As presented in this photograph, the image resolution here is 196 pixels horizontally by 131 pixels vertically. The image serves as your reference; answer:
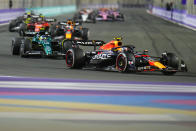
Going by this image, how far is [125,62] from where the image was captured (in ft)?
38.9

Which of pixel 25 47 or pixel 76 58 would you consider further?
pixel 25 47

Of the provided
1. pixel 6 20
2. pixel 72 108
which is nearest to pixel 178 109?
pixel 72 108

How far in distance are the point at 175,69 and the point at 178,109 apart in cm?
439

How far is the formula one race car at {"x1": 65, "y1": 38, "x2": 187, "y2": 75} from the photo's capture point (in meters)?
11.8

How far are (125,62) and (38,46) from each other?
516cm

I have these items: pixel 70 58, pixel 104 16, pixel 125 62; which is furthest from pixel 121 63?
pixel 104 16

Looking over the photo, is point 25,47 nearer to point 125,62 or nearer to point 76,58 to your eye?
point 76,58

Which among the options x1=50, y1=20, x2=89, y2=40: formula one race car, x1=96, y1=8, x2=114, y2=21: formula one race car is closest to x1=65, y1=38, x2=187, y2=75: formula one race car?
x1=50, y1=20, x2=89, y2=40: formula one race car

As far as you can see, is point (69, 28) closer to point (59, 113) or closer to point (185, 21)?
point (59, 113)

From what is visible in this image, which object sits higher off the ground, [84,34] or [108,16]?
[84,34]

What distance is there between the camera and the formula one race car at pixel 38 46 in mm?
15695

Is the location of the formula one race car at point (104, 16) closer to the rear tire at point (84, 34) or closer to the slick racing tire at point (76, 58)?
the rear tire at point (84, 34)

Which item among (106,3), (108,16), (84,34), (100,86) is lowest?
(106,3)

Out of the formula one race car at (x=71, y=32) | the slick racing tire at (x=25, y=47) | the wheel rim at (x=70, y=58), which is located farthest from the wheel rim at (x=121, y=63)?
the formula one race car at (x=71, y=32)
